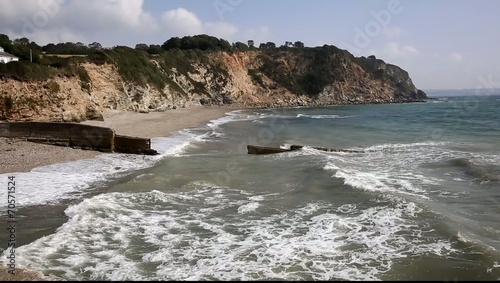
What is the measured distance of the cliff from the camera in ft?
84.1

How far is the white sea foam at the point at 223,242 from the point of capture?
7371mm

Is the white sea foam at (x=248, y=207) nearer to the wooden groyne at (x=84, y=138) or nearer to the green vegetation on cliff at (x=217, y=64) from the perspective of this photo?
the wooden groyne at (x=84, y=138)

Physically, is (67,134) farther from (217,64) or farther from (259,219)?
(217,64)

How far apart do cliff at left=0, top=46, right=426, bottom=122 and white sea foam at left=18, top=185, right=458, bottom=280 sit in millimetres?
17399

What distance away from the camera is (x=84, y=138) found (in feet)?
66.8

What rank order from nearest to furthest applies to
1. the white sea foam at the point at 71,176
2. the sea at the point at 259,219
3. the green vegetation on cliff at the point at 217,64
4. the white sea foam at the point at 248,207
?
the sea at the point at 259,219, the white sea foam at the point at 248,207, the white sea foam at the point at 71,176, the green vegetation on cliff at the point at 217,64

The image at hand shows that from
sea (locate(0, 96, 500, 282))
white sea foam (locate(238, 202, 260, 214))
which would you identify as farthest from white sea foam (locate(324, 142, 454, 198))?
white sea foam (locate(238, 202, 260, 214))

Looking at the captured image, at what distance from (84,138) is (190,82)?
164 ft

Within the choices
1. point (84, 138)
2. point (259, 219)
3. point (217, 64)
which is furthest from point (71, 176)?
point (217, 64)

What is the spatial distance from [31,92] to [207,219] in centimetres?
1999

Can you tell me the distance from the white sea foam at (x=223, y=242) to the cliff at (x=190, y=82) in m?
17.4

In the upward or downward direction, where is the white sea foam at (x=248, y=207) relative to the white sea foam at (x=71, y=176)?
downward

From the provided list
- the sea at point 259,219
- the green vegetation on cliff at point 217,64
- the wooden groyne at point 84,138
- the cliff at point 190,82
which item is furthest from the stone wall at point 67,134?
the green vegetation on cliff at point 217,64

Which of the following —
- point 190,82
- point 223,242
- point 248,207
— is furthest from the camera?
point 190,82
